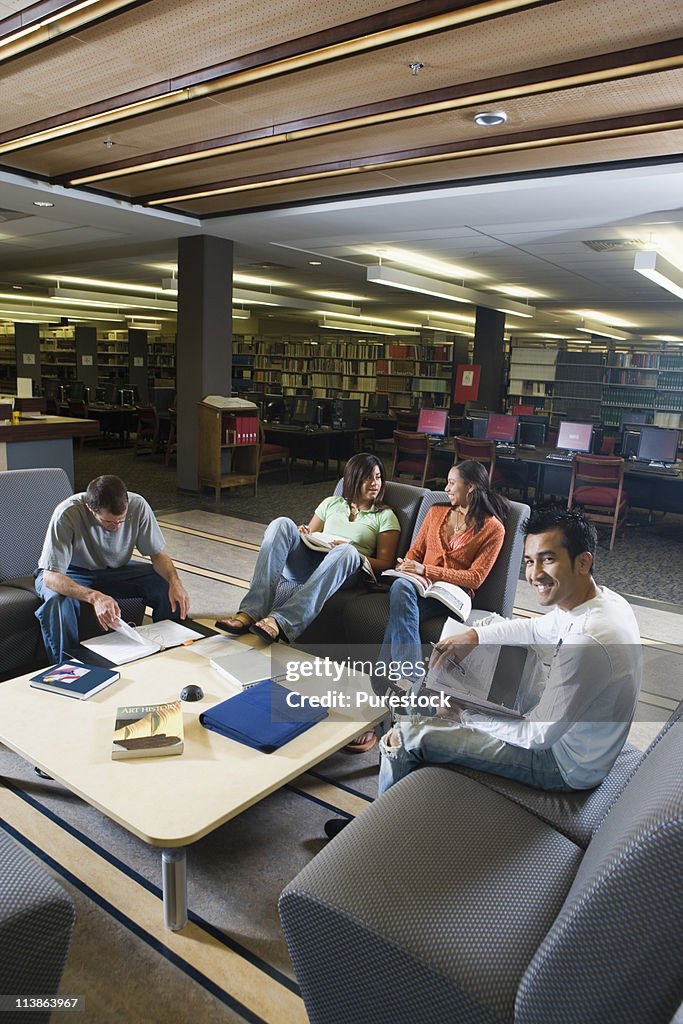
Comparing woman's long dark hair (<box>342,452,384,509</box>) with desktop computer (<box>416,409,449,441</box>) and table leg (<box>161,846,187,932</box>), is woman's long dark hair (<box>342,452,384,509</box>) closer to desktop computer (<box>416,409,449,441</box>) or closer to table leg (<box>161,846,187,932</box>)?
table leg (<box>161,846,187,932</box>)

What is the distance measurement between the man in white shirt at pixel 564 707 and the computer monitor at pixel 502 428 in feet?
23.3

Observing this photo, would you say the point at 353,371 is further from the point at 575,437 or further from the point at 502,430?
the point at 575,437

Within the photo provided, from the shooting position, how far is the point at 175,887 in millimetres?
1755

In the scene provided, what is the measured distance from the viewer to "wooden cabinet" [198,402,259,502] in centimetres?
730

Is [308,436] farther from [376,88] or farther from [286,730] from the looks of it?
[286,730]

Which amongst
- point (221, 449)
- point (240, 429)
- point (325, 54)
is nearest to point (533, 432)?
point (240, 429)

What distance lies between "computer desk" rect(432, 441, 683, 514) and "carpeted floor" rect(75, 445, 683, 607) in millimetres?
252

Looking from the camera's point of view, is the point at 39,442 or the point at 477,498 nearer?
the point at 477,498

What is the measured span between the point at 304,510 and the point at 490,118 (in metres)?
4.15

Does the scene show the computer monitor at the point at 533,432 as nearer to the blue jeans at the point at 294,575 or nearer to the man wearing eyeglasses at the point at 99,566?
the blue jeans at the point at 294,575

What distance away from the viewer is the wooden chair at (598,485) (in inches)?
259

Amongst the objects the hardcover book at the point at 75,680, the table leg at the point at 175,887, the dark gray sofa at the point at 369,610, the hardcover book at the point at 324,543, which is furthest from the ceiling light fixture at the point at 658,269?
the table leg at the point at 175,887

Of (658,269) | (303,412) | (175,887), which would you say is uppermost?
(658,269)

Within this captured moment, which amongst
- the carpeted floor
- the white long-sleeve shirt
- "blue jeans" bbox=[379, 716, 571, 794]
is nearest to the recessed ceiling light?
the white long-sleeve shirt
